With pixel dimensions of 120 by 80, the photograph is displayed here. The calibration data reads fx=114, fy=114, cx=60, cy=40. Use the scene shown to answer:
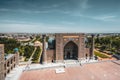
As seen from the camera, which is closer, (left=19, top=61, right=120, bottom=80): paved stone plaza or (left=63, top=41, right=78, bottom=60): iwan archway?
(left=19, top=61, right=120, bottom=80): paved stone plaza

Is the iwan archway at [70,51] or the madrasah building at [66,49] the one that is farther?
the iwan archway at [70,51]

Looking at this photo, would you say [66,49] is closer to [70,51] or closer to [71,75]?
[70,51]

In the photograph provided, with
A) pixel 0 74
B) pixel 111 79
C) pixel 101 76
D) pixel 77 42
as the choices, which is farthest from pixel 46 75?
pixel 77 42

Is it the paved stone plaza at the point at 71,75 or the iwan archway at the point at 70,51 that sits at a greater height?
the iwan archway at the point at 70,51

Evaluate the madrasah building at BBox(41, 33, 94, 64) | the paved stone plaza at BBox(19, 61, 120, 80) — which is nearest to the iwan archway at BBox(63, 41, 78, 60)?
the madrasah building at BBox(41, 33, 94, 64)

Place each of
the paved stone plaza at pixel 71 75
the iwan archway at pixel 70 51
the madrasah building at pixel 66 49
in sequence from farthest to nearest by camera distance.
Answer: the iwan archway at pixel 70 51
the madrasah building at pixel 66 49
the paved stone plaza at pixel 71 75

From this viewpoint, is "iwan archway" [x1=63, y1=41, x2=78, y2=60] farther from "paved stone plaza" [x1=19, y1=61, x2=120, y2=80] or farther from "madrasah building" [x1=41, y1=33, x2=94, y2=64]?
"paved stone plaza" [x1=19, y1=61, x2=120, y2=80]

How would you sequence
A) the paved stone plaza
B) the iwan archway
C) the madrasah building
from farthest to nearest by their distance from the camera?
the iwan archway → the madrasah building → the paved stone plaza

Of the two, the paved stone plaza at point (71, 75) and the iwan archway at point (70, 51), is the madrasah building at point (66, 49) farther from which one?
the paved stone plaza at point (71, 75)

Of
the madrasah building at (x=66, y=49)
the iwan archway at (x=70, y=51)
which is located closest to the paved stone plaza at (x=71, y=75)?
the madrasah building at (x=66, y=49)
